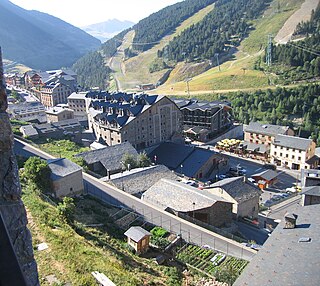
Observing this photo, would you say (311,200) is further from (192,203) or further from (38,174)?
(38,174)

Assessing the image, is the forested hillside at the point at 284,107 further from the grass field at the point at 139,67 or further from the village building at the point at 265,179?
the grass field at the point at 139,67

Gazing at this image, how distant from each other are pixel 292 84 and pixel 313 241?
62.8m

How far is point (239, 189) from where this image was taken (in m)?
27.2

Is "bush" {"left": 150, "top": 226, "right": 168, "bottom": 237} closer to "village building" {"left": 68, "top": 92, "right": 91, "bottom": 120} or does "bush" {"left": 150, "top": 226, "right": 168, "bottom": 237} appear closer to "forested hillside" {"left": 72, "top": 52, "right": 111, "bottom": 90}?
"village building" {"left": 68, "top": 92, "right": 91, "bottom": 120}

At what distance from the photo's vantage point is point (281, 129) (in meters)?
49.9

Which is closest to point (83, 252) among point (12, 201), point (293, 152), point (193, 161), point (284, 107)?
point (12, 201)

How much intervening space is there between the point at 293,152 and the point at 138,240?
3300 cm

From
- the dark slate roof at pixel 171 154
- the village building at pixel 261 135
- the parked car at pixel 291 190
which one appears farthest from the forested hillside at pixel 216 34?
the parked car at pixel 291 190

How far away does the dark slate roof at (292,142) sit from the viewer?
4328 cm

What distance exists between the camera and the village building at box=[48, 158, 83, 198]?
926 inches

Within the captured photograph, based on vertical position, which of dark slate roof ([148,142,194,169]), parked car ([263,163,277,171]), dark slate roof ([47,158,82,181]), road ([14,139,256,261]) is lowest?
parked car ([263,163,277,171])

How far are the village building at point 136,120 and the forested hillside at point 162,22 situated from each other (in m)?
99.8

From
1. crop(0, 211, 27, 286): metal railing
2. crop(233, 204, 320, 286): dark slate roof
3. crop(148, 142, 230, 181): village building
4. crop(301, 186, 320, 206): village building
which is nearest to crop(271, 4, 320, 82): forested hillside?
crop(148, 142, 230, 181): village building

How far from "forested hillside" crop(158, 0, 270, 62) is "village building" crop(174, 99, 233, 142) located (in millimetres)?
56058
